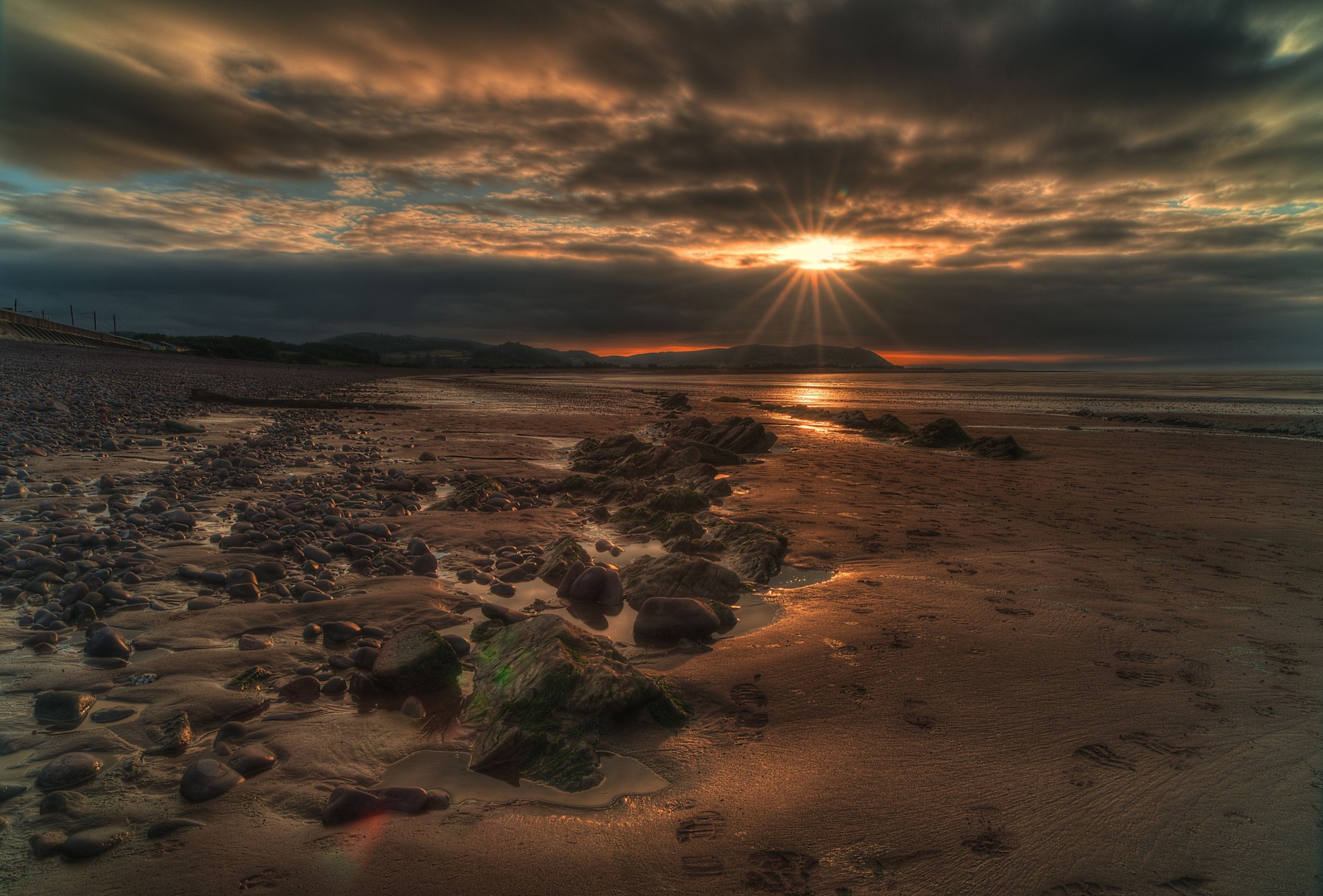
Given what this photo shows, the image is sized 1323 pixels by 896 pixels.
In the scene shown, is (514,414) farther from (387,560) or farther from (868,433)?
(387,560)

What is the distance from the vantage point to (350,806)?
2.39 meters

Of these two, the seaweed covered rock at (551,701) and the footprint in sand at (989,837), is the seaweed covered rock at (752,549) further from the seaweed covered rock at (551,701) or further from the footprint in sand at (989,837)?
the footprint in sand at (989,837)

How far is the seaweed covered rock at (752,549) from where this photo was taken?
18.5 ft

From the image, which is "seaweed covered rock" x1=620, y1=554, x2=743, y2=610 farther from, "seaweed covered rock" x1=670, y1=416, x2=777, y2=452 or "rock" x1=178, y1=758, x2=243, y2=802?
"seaweed covered rock" x1=670, y1=416, x2=777, y2=452

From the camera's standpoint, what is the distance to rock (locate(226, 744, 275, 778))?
2643 millimetres

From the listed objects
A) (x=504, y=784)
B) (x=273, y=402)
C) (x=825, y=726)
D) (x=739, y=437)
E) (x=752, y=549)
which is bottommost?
(x=504, y=784)

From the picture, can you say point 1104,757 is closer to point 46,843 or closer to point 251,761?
point 251,761

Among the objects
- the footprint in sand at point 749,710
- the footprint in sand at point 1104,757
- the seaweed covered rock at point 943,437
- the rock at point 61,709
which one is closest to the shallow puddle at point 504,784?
the footprint in sand at point 749,710

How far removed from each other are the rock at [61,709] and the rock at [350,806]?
1.56 meters

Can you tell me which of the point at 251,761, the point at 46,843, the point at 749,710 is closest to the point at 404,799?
the point at 251,761

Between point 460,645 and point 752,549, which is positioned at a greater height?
point 752,549

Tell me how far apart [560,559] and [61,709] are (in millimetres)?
3337

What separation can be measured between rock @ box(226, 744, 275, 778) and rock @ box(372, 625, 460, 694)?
71 cm

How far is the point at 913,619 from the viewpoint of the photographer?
445 cm
